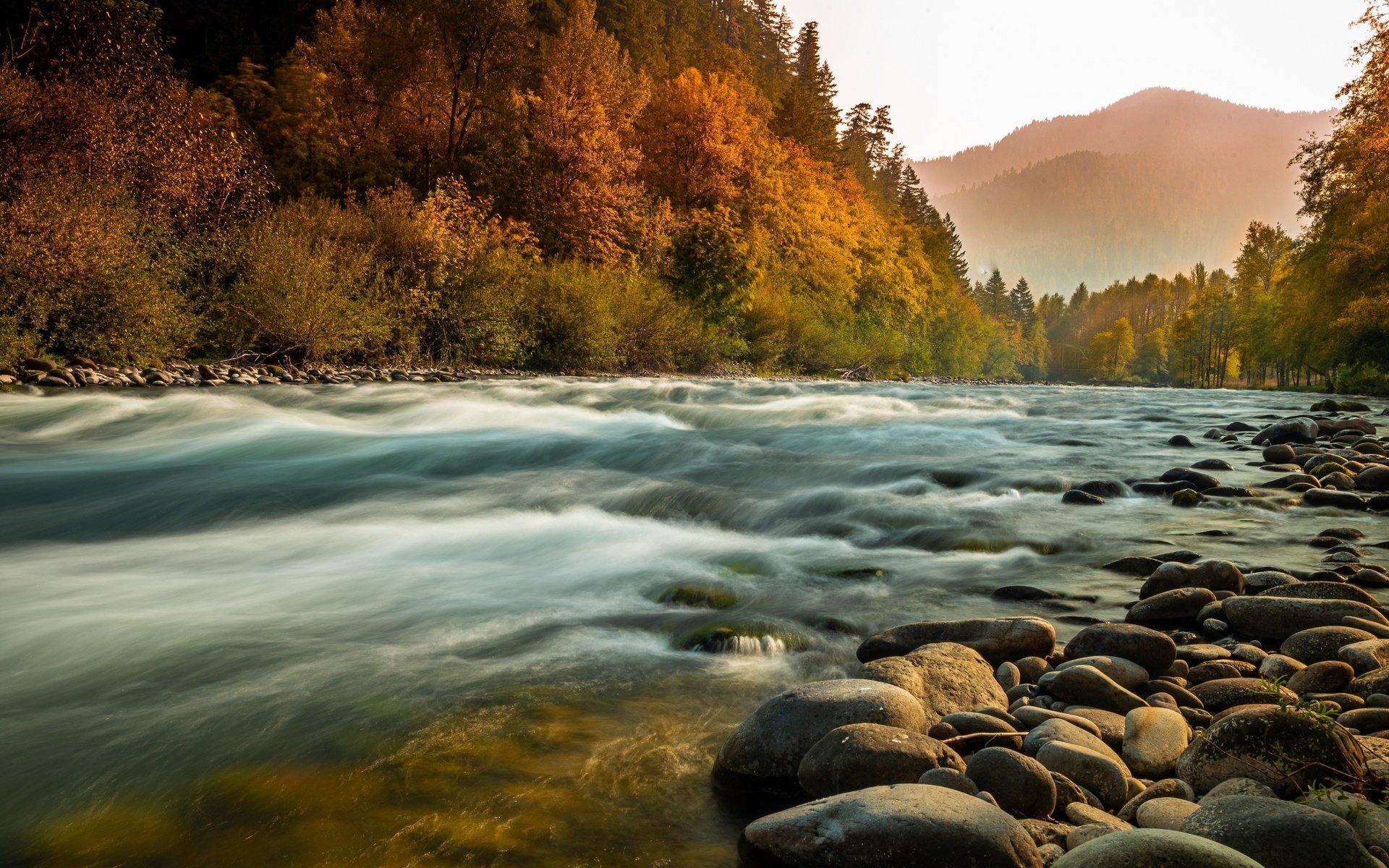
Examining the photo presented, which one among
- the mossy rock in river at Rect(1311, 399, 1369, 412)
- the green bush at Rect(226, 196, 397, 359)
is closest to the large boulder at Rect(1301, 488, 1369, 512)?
the mossy rock in river at Rect(1311, 399, 1369, 412)

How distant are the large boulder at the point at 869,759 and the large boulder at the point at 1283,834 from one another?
0.87 m

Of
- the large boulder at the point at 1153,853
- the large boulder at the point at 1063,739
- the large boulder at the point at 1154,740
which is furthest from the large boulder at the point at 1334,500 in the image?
the large boulder at the point at 1153,853

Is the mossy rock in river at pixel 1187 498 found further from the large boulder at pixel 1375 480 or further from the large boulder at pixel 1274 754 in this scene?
the large boulder at pixel 1274 754

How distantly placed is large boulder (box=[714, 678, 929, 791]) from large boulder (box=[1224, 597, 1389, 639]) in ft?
8.14

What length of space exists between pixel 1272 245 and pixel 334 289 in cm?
8343

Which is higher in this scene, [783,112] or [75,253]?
[783,112]

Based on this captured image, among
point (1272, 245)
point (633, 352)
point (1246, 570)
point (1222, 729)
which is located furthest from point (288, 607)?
point (1272, 245)

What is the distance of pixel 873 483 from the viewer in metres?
10.6

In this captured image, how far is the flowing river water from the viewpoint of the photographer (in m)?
3.15

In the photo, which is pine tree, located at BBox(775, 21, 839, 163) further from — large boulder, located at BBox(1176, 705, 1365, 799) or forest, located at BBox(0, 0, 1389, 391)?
large boulder, located at BBox(1176, 705, 1365, 799)

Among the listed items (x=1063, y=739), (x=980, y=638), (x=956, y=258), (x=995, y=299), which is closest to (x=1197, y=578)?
(x=980, y=638)

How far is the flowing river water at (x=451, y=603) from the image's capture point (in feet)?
10.3

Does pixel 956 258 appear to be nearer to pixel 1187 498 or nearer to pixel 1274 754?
pixel 1187 498

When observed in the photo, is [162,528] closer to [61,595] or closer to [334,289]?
[61,595]
